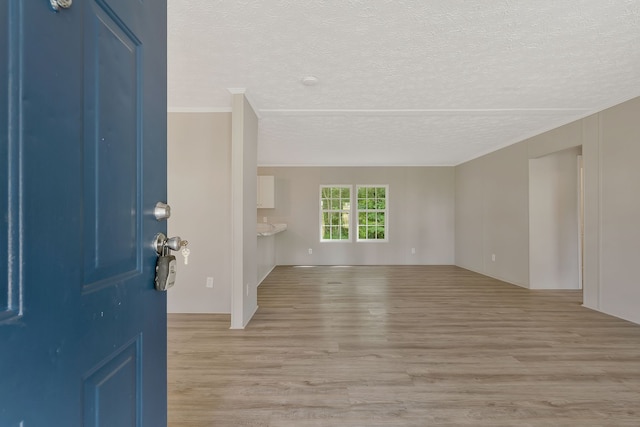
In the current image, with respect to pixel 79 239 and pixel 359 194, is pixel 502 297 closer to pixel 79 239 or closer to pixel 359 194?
pixel 359 194

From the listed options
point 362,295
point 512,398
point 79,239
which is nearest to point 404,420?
point 512,398

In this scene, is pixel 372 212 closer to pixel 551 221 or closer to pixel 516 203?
pixel 516 203

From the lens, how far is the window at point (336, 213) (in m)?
6.89

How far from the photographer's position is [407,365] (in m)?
2.18

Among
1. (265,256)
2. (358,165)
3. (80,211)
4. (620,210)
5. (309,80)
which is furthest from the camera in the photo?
(358,165)

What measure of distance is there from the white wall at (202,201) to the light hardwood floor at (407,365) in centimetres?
34

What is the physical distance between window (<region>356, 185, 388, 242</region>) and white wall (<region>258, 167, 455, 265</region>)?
0.47 ft

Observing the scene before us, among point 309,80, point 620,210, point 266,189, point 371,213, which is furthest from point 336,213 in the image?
point 620,210

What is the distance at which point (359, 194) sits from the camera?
689 cm

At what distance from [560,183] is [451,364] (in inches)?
152

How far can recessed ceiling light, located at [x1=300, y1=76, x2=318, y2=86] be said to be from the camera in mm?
2562

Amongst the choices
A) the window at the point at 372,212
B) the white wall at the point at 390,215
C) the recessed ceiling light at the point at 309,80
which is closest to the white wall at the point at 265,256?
the white wall at the point at 390,215

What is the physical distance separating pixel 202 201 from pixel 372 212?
4.48 meters

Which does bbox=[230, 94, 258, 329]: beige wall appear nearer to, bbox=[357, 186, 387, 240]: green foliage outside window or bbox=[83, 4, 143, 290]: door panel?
bbox=[83, 4, 143, 290]: door panel
